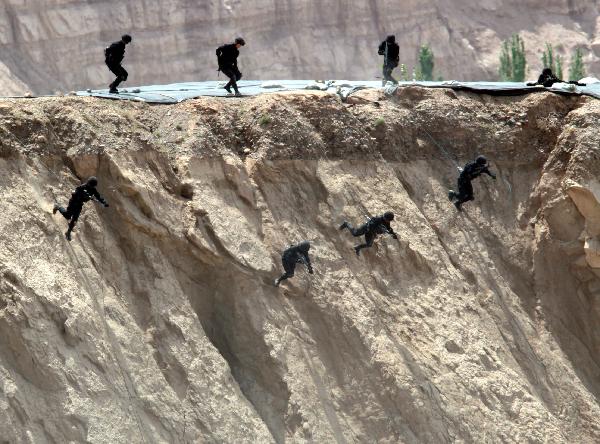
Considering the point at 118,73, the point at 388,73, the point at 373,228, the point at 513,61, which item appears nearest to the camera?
the point at 373,228

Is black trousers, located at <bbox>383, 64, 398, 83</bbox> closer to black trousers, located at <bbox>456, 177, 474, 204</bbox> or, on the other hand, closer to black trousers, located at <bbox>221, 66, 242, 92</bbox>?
black trousers, located at <bbox>456, 177, 474, 204</bbox>

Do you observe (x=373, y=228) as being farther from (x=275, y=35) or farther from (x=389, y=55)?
(x=275, y=35)

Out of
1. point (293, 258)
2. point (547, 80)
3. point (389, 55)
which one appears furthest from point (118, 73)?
point (547, 80)

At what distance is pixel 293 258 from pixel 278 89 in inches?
197

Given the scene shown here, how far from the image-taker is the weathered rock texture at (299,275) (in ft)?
69.7

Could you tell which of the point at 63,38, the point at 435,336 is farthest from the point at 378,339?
the point at 63,38

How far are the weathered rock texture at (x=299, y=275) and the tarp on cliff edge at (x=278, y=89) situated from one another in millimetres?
295

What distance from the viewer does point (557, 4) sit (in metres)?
69.1

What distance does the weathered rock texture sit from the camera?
69.7 ft

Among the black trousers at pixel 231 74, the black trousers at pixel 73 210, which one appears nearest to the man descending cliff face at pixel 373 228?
the black trousers at pixel 231 74

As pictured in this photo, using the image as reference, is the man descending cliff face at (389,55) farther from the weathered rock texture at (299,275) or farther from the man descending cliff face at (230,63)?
the man descending cliff face at (230,63)

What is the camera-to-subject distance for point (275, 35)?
209 feet

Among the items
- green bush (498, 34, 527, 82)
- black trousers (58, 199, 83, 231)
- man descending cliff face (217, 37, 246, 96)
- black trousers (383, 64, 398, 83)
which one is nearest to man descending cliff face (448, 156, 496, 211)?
black trousers (383, 64, 398, 83)

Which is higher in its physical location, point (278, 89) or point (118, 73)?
point (118, 73)
